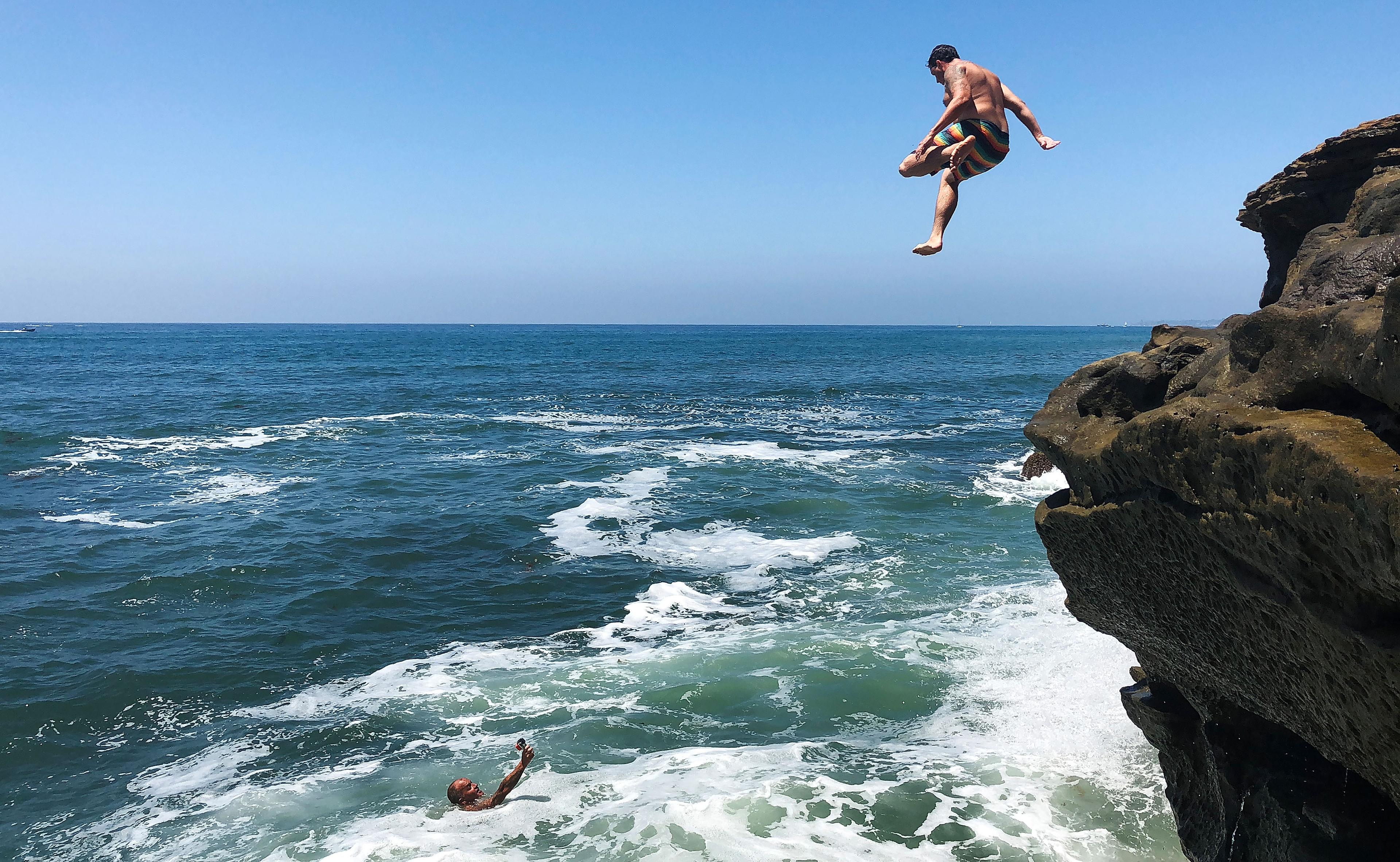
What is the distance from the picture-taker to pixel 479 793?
27.3ft

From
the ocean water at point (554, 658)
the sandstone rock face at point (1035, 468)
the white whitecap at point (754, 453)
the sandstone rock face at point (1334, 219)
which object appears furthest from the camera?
the white whitecap at point (754, 453)

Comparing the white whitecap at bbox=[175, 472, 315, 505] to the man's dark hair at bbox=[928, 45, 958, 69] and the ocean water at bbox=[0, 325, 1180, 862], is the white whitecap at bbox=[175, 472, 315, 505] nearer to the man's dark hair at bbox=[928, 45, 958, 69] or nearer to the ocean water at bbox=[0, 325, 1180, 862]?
the ocean water at bbox=[0, 325, 1180, 862]

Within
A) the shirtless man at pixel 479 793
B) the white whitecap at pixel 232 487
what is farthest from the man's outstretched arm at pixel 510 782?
the white whitecap at pixel 232 487

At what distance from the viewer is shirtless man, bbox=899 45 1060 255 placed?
5.30 meters

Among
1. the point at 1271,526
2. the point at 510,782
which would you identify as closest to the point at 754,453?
the point at 510,782

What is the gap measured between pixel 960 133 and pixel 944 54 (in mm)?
536

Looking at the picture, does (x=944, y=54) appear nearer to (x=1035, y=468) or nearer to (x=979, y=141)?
(x=979, y=141)

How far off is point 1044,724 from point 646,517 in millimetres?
11040

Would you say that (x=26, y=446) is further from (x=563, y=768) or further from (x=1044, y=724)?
(x=1044, y=724)

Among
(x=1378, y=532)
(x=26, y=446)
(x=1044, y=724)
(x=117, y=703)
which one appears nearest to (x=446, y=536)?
(x=117, y=703)

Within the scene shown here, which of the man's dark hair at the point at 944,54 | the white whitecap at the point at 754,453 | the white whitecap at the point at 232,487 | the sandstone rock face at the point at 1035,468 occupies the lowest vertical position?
the white whitecap at the point at 232,487

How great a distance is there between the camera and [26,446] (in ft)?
90.3

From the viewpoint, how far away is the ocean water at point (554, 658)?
7.93 m

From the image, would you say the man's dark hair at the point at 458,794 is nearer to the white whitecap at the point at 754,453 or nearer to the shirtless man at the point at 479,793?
the shirtless man at the point at 479,793
